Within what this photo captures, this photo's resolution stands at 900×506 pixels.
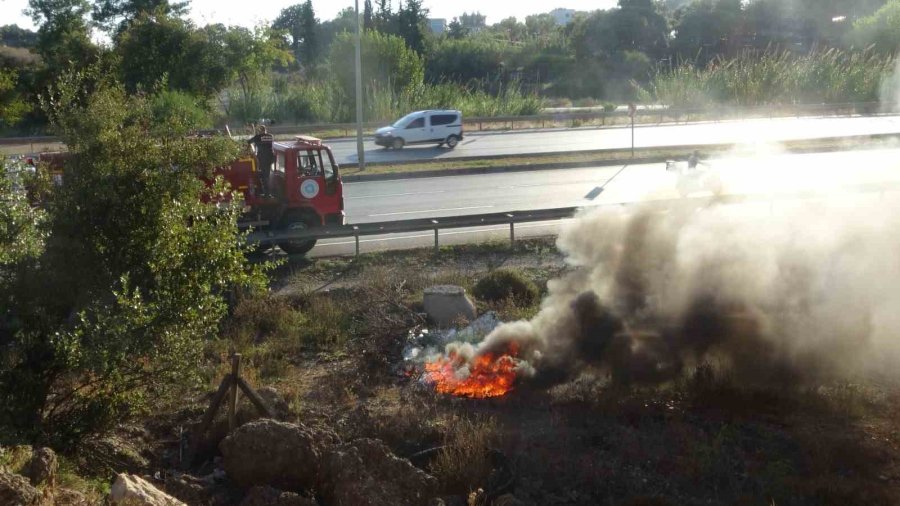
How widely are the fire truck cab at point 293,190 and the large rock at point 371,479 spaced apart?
8795 millimetres

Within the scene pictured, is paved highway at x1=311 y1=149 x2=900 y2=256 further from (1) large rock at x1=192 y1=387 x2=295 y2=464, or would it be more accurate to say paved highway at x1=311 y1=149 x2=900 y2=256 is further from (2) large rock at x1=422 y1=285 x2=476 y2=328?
(1) large rock at x1=192 y1=387 x2=295 y2=464

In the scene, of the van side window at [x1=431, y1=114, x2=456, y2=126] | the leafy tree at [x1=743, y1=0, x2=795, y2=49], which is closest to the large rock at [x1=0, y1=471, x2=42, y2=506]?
the van side window at [x1=431, y1=114, x2=456, y2=126]

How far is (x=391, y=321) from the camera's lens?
12.8 meters

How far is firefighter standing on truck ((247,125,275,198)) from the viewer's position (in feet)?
53.2

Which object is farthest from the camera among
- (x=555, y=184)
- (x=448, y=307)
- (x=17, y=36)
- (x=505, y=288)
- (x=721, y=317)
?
(x=17, y=36)

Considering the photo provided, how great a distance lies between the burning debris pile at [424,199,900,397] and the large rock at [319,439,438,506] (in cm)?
256

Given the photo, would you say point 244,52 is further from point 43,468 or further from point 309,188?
point 43,468

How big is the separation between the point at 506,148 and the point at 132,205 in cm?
2920

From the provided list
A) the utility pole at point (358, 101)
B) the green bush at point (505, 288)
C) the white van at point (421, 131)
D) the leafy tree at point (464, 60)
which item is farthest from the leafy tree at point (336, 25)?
the green bush at point (505, 288)

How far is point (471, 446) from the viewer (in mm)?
8406

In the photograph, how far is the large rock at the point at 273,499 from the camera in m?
7.40

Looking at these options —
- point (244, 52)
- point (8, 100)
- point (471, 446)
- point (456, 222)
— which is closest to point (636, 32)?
point (244, 52)

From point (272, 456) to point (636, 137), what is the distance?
34.8 meters

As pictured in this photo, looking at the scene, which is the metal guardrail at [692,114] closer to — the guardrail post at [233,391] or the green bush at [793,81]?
the green bush at [793,81]
